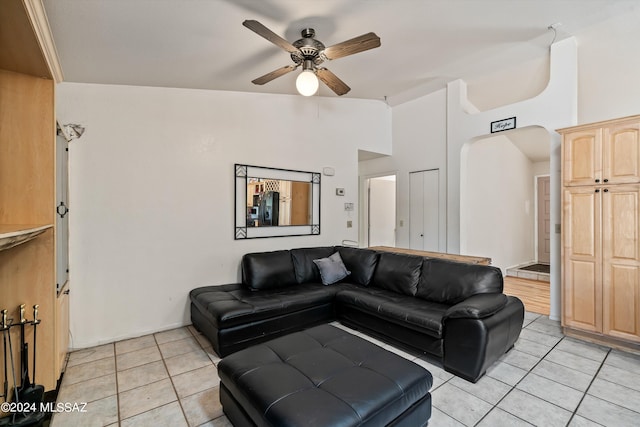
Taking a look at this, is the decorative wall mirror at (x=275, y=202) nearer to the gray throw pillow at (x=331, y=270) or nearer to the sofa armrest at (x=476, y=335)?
the gray throw pillow at (x=331, y=270)

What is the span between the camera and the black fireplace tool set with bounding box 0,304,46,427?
1598mm

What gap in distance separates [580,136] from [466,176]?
1.54m

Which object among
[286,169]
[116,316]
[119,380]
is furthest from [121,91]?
[119,380]

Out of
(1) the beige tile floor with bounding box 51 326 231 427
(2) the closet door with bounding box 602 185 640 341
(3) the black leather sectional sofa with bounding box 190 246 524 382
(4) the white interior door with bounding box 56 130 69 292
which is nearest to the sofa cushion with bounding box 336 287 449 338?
(3) the black leather sectional sofa with bounding box 190 246 524 382

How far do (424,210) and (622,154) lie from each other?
247 cm

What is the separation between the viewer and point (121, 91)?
2953 millimetres

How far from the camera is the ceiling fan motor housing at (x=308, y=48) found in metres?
2.32

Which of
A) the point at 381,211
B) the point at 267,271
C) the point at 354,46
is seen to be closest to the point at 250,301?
the point at 267,271

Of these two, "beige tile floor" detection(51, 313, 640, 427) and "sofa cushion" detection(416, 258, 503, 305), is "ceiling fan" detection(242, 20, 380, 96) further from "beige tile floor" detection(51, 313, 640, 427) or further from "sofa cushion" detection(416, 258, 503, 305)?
"beige tile floor" detection(51, 313, 640, 427)

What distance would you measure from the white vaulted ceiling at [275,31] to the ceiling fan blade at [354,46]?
0.99ft

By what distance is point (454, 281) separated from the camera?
9.21 feet

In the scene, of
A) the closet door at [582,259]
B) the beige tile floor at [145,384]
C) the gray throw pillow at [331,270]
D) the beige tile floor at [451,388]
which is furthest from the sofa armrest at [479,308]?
the beige tile floor at [145,384]

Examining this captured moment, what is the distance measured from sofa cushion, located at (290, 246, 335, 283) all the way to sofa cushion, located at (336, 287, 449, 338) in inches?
21.6

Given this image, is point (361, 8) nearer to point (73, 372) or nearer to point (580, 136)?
point (580, 136)
